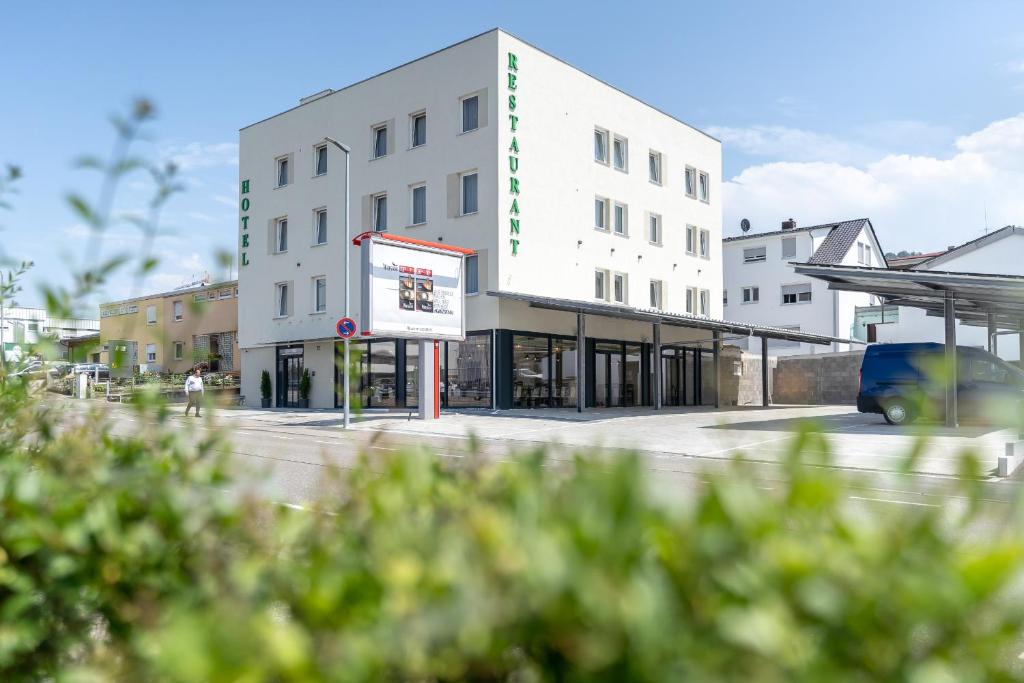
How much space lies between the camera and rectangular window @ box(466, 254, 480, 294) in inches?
1041

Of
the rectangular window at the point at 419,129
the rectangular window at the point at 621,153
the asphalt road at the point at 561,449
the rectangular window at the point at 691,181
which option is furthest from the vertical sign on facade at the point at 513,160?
the rectangular window at the point at 691,181

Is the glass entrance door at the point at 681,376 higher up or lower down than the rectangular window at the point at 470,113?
lower down

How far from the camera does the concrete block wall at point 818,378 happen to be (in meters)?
35.1

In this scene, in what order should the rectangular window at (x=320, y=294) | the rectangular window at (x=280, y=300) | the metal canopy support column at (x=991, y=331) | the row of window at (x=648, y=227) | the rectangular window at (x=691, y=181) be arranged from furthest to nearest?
the rectangular window at (x=691, y=181) → the rectangular window at (x=280, y=300) → the rectangular window at (x=320, y=294) → the row of window at (x=648, y=227) → the metal canopy support column at (x=991, y=331)

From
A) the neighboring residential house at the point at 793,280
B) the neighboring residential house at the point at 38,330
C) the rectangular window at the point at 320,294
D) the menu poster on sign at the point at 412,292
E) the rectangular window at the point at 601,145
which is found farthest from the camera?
the neighboring residential house at the point at 793,280

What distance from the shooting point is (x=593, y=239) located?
2964 cm

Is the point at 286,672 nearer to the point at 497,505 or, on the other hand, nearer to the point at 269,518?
the point at 497,505

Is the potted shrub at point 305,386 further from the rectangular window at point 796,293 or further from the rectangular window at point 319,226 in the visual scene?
the rectangular window at point 796,293

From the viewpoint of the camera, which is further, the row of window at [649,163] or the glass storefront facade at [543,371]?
the row of window at [649,163]

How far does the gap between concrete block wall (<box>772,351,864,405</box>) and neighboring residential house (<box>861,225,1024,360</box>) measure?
8.65 metres

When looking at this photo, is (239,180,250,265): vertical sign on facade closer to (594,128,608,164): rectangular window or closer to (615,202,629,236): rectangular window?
(594,128,608,164): rectangular window

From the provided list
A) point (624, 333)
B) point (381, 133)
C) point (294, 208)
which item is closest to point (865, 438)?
point (624, 333)

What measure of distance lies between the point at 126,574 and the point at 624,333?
97.1ft

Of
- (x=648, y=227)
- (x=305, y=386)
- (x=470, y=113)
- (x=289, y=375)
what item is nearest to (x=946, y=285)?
(x=470, y=113)
